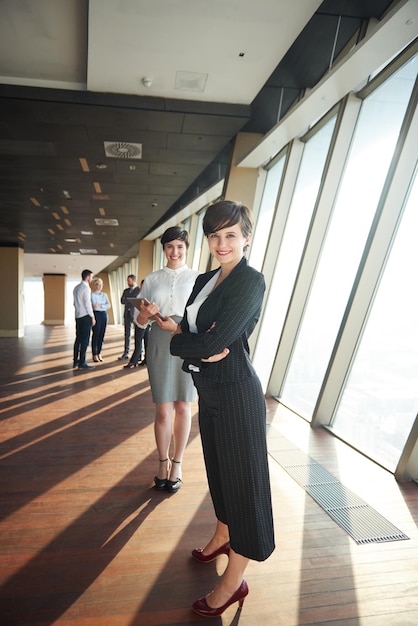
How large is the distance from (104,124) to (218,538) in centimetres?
520

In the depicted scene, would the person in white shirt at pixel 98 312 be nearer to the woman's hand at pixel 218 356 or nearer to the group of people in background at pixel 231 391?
the group of people in background at pixel 231 391

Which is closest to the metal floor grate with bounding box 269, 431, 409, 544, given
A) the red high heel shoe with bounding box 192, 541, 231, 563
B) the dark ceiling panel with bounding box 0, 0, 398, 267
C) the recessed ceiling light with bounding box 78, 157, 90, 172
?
the red high heel shoe with bounding box 192, 541, 231, 563

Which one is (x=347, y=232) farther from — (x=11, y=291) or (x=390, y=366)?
(x=11, y=291)

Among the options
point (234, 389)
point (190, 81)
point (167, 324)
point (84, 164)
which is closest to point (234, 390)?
point (234, 389)

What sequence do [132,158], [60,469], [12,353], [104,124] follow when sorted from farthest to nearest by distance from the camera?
[12,353] → [132,158] → [104,124] → [60,469]

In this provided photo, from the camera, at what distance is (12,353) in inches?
364

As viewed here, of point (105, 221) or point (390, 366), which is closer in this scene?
point (390, 366)

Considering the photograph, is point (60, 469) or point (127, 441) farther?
point (127, 441)

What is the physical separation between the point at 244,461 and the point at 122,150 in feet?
19.1

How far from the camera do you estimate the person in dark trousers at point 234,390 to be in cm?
134

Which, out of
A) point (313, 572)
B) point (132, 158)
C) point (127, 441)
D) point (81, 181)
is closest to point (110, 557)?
point (313, 572)

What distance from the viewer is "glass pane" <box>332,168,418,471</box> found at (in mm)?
3107

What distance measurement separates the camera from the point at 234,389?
138 centimetres

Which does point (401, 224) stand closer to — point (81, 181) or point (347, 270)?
point (347, 270)
